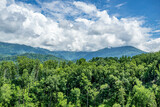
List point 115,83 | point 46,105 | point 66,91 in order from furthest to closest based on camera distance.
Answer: point 66,91 < point 46,105 < point 115,83

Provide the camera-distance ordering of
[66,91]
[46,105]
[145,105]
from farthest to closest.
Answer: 1. [66,91]
2. [46,105]
3. [145,105]

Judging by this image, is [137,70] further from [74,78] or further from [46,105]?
[46,105]

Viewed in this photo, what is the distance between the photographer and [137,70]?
66750 mm

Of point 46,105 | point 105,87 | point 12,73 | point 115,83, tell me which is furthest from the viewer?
point 12,73

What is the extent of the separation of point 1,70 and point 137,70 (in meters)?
83.0

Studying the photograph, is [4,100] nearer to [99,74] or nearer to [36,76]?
[36,76]

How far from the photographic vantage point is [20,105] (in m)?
54.2

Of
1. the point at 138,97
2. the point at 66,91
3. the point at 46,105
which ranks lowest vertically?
the point at 46,105

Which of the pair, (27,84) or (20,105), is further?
(27,84)

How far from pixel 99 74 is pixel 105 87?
13.3m

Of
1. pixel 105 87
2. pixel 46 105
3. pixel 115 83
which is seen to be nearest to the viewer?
pixel 115 83

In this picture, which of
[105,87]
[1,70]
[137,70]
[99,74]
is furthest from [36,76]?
[137,70]

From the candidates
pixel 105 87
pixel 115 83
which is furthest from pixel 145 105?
pixel 105 87

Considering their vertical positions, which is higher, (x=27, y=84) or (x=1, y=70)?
(x=1, y=70)
